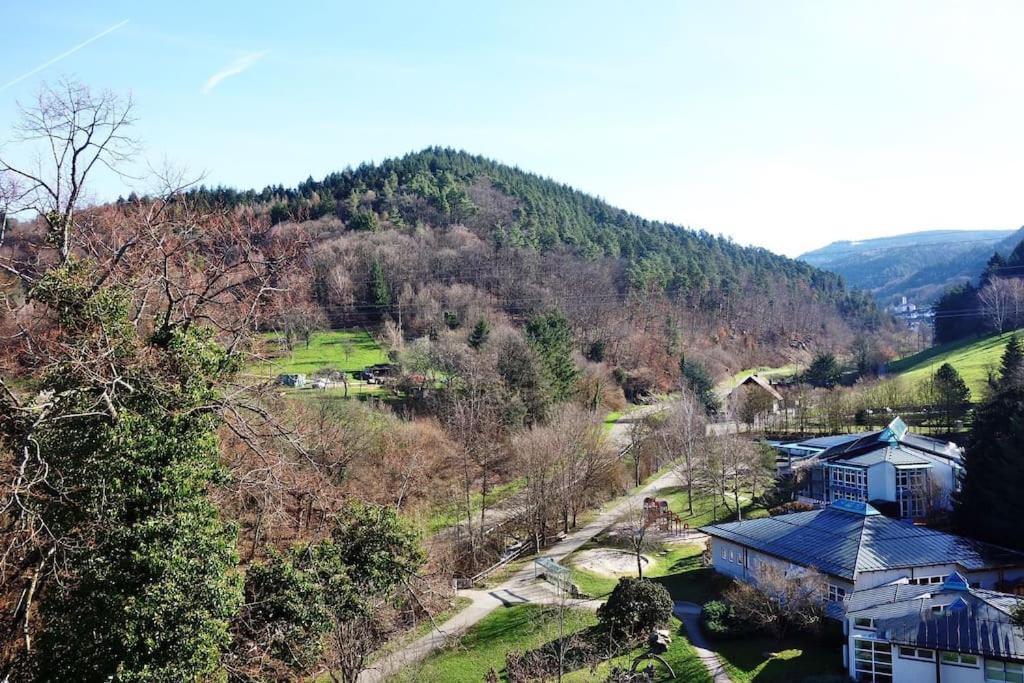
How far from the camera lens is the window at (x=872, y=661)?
1493 cm

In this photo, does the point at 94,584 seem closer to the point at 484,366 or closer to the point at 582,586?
the point at 582,586

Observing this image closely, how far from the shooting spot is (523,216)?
7194 cm

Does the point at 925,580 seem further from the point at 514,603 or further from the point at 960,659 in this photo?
the point at 514,603

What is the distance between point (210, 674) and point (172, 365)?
17.1 feet

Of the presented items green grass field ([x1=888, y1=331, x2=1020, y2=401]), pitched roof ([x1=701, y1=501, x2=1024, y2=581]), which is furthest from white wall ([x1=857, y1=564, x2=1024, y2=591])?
green grass field ([x1=888, y1=331, x2=1020, y2=401])

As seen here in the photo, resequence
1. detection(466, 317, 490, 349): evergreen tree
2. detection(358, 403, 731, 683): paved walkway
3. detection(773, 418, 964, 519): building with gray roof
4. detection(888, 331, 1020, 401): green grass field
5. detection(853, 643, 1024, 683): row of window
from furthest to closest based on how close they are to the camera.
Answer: detection(888, 331, 1020, 401): green grass field < detection(466, 317, 490, 349): evergreen tree < detection(773, 418, 964, 519): building with gray roof < detection(358, 403, 731, 683): paved walkway < detection(853, 643, 1024, 683): row of window

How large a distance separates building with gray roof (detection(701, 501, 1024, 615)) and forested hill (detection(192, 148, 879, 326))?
118ft

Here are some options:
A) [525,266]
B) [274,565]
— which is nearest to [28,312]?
[274,565]

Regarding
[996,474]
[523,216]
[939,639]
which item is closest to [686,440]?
[996,474]

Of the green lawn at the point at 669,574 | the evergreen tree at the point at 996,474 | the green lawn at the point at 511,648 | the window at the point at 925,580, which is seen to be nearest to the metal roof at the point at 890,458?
the evergreen tree at the point at 996,474

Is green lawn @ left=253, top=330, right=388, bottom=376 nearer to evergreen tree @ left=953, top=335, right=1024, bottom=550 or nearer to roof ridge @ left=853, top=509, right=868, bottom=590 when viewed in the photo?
roof ridge @ left=853, top=509, right=868, bottom=590

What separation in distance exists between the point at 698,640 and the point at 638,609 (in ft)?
7.30

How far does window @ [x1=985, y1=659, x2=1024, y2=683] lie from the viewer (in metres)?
13.4

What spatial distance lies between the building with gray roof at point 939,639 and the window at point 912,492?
1191cm
